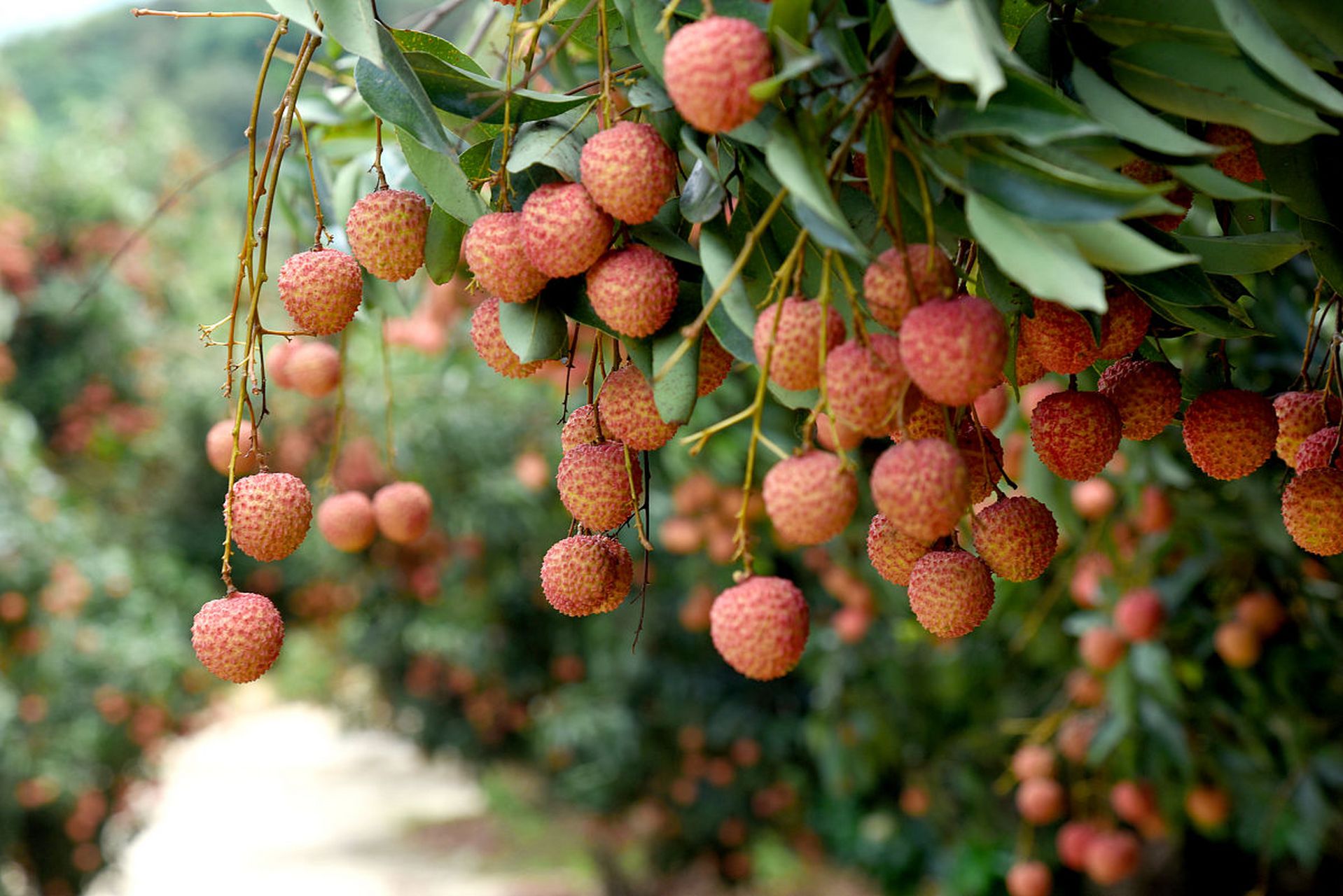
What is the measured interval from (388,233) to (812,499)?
0.83ft

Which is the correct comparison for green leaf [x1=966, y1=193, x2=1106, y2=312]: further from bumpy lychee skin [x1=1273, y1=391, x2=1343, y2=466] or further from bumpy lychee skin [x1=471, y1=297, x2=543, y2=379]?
bumpy lychee skin [x1=1273, y1=391, x2=1343, y2=466]

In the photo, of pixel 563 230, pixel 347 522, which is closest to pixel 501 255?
pixel 563 230

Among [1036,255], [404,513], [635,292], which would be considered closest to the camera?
[1036,255]

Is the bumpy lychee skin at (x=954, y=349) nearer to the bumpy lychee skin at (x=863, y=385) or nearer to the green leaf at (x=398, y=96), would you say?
the bumpy lychee skin at (x=863, y=385)

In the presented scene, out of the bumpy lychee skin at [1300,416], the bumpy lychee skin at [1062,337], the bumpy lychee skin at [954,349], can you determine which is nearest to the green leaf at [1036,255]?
the bumpy lychee skin at [954,349]

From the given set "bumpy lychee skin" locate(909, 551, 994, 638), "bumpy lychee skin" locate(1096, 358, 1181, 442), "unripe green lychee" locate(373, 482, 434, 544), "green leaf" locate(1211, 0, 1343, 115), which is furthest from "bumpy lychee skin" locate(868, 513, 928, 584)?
"unripe green lychee" locate(373, 482, 434, 544)

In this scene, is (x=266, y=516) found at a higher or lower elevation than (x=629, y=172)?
lower

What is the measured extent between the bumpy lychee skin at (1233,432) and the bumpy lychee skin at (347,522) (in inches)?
23.3

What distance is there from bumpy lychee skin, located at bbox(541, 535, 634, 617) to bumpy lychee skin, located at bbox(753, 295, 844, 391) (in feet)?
0.54

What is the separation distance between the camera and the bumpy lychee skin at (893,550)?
556mm

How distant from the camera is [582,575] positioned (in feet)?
1.88

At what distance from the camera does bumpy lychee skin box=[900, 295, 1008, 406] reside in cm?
41

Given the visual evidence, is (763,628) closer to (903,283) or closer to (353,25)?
(903,283)

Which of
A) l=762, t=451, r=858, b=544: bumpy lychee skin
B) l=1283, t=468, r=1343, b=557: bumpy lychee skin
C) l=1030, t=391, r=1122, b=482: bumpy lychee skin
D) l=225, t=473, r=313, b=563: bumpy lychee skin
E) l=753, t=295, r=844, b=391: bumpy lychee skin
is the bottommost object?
l=1283, t=468, r=1343, b=557: bumpy lychee skin
